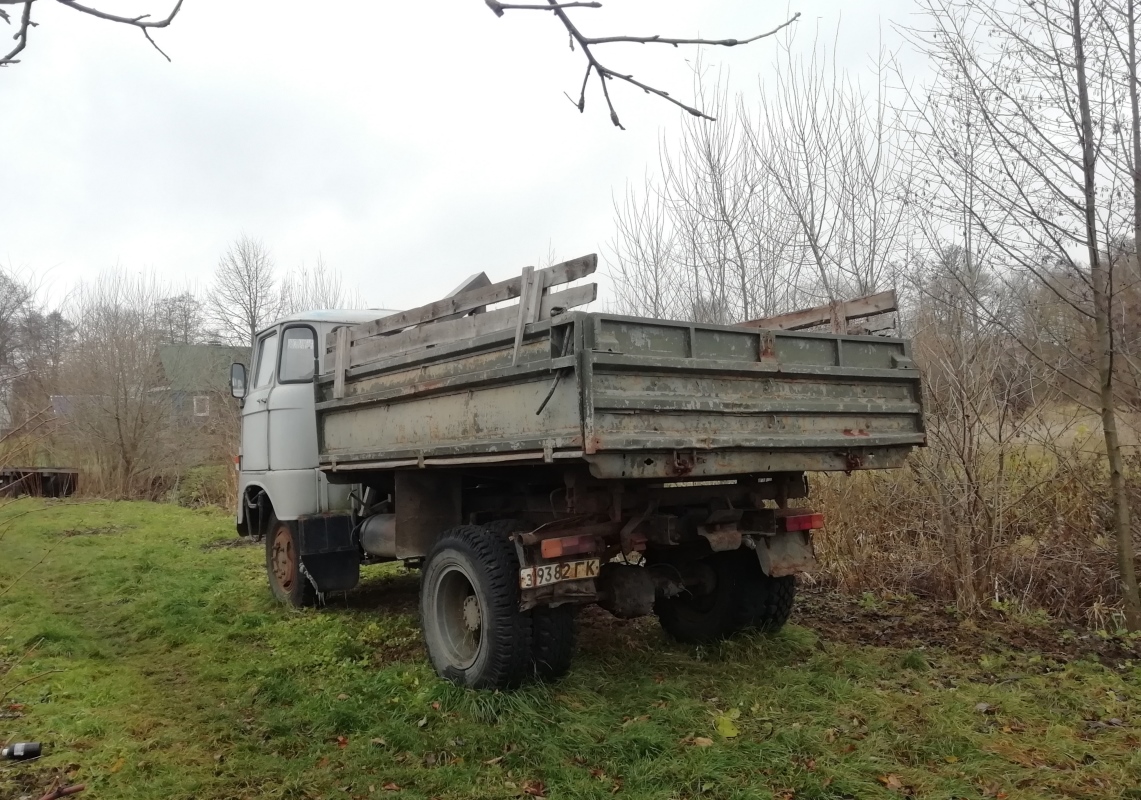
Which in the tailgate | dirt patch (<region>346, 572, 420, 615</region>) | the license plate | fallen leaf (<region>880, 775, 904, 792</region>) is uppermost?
the tailgate

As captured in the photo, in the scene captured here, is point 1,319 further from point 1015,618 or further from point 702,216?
point 1015,618

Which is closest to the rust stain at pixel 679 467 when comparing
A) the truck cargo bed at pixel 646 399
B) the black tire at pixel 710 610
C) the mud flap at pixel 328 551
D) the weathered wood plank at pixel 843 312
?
the truck cargo bed at pixel 646 399

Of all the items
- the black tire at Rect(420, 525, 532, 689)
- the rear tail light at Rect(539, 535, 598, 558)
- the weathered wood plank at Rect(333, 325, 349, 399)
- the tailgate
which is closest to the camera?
the tailgate

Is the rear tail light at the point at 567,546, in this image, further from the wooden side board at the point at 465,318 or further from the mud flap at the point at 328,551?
the mud flap at the point at 328,551

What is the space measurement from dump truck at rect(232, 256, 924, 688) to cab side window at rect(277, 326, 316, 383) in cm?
102

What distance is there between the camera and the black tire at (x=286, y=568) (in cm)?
669

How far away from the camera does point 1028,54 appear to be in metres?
5.88

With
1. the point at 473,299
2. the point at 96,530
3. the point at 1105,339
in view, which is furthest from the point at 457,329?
the point at 96,530

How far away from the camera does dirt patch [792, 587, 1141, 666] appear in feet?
17.1

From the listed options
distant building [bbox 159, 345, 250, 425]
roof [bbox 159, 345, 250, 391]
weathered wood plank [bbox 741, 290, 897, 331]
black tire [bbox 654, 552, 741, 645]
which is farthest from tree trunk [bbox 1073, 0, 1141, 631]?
roof [bbox 159, 345, 250, 391]

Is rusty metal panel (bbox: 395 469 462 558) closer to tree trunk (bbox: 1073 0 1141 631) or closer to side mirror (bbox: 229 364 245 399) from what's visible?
side mirror (bbox: 229 364 245 399)

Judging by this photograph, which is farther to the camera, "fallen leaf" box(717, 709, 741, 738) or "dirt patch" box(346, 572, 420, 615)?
"dirt patch" box(346, 572, 420, 615)

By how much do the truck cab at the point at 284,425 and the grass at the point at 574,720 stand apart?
1.02 m

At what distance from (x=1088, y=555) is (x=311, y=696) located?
558cm
